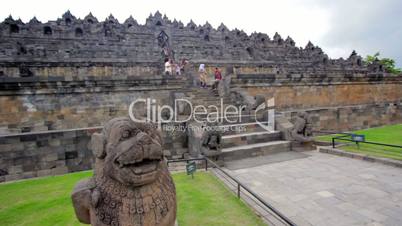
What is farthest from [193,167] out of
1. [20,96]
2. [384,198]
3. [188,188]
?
[20,96]

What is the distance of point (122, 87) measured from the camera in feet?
32.3

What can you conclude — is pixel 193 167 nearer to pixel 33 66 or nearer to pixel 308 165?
pixel 308 165

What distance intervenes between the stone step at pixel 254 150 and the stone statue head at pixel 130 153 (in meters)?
4.92

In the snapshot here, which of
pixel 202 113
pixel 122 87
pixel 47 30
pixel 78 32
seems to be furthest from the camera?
pixel 78 32

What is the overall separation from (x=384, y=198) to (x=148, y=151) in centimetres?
437

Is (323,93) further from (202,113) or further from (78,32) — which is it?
(78,32)

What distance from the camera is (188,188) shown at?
512cm

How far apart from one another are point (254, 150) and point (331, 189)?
2955mm

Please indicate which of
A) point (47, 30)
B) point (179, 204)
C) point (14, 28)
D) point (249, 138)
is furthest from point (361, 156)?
point (14, 28)

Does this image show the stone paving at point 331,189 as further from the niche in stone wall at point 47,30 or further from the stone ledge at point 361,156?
the niche in stone wall at point 47,30

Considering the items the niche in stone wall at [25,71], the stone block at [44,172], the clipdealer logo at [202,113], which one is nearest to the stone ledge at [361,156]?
the clipdealer logo at [202,113]

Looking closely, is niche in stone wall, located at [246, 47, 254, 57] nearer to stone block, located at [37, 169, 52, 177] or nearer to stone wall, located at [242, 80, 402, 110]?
stone wall, located at [242, 80, 402, 110]

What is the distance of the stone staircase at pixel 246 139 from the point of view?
7.55 meters

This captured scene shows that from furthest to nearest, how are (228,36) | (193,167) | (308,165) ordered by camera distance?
(228,36), (308,165), (193,167)
